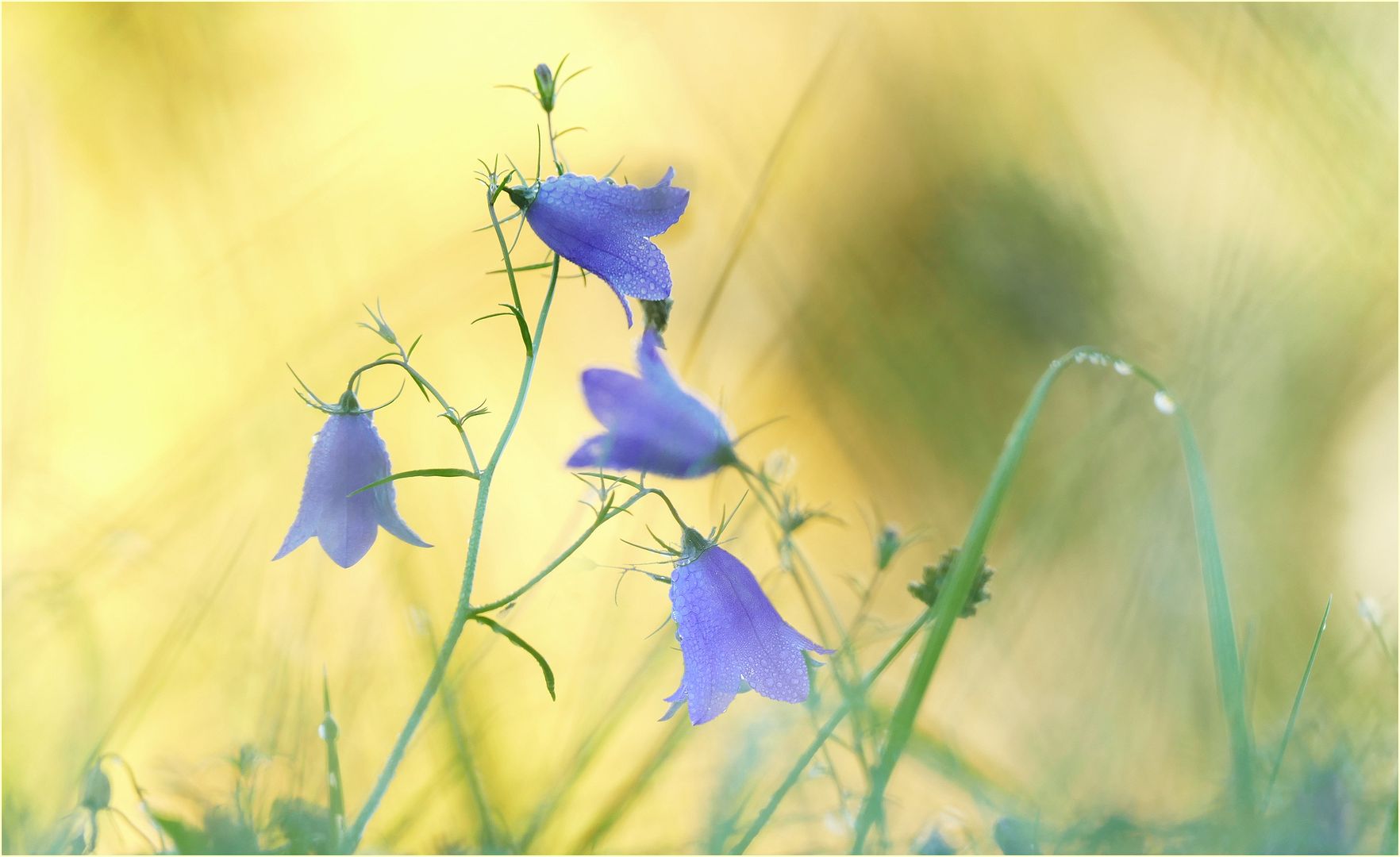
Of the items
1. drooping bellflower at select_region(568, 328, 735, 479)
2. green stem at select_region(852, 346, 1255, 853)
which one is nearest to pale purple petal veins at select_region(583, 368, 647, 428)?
drooping bellflower at select_region(568, 328, 735, 479)

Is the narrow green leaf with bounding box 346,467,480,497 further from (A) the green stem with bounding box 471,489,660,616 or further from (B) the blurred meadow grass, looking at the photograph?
(B) the blurred meadow grass

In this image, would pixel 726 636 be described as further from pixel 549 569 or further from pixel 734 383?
pixel 734 383

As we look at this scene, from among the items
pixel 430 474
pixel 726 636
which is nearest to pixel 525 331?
pixel 430 474

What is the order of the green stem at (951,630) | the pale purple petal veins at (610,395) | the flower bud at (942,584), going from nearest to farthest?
the green stem at (951,630), the flower bud at (942,584), the pale purple petal veins at (610,395)

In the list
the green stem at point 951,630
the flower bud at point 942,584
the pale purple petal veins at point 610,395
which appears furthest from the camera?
the pale purple petal veins at point 610,395

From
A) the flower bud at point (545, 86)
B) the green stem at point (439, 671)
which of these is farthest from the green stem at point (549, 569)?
the flower bud at point (545, 86)

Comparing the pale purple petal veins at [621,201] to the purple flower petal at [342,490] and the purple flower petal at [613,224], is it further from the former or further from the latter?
the purple flower petal at [342,490]
